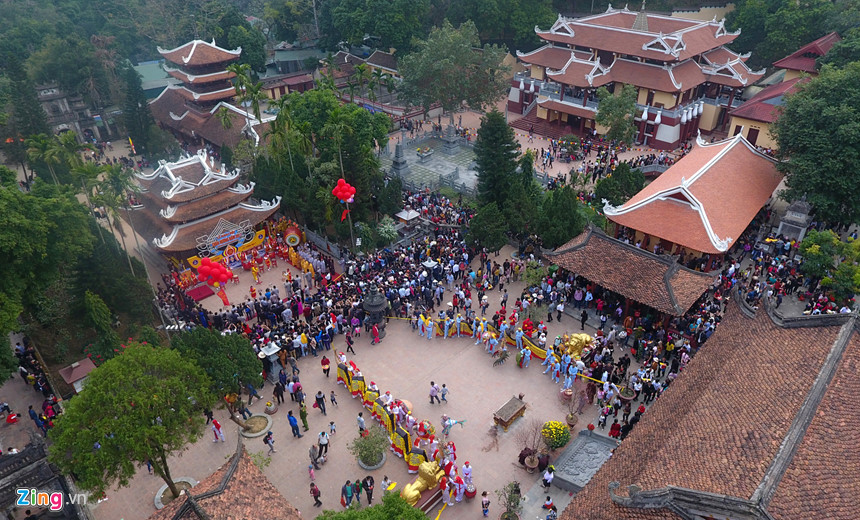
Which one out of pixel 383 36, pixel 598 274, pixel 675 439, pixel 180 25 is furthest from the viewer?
→ pixel 180 25

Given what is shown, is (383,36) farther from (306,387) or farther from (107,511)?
(107,511)

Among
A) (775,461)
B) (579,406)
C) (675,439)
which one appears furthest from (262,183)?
(775,461)

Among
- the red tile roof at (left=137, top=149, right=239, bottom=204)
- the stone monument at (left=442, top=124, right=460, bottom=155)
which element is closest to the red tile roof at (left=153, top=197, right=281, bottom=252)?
the red tile roof at (left=137, top=149, right=239, bottom=204)

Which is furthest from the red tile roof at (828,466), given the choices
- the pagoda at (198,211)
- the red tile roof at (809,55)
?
the red tile roof at (809,55)

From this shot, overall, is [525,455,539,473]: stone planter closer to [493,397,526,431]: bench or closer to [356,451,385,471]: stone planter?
[493,397,526,431]: bench

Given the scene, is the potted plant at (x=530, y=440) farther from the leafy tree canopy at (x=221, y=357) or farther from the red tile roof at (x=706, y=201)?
the red tile roof at (x=706, y=201)

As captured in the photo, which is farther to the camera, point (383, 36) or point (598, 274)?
point (383, 36)

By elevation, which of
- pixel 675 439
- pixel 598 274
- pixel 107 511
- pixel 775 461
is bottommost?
pixel 107 511
